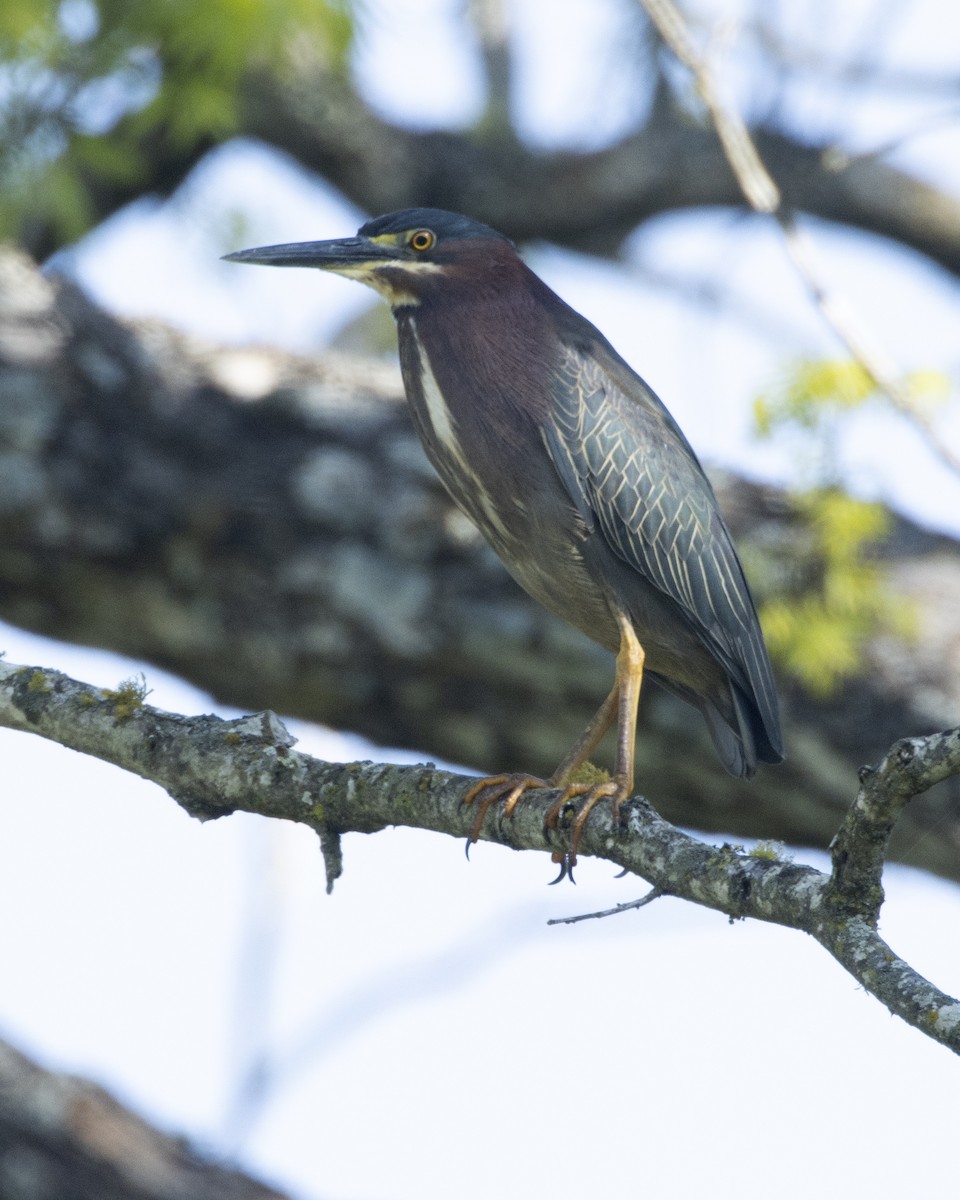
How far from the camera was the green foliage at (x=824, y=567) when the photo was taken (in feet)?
17.1

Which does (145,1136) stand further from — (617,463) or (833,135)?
(833,135)

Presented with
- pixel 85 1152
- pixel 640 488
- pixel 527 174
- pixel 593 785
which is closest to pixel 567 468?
pixel 640 488

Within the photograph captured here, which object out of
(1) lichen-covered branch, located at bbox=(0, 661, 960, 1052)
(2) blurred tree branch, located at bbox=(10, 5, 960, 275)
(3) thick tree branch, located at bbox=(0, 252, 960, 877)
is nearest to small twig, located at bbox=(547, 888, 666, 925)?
(1) lichen-covered branch, located at bbox=(0, 661, 960, 1052)

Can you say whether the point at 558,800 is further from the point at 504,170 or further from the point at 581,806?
the point at 504,170

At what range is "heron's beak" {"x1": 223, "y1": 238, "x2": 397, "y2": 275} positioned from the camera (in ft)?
15.1

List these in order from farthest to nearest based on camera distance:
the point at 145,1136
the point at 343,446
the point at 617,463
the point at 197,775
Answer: the point at 343,446, the point at 617,463, the point at 145,1136, the point at 197,775

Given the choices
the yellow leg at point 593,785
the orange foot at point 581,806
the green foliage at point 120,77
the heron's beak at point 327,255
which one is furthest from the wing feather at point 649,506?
the green foliage at point 120,77

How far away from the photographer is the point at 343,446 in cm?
570

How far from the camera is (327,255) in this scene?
181 inches

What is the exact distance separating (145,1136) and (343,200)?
4167 mm

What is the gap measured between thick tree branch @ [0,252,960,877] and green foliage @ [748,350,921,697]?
89 mm

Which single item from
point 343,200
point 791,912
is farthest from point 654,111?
point 791,912

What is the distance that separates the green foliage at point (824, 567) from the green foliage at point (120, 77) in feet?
7.05

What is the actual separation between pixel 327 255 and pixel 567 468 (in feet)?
3.32
